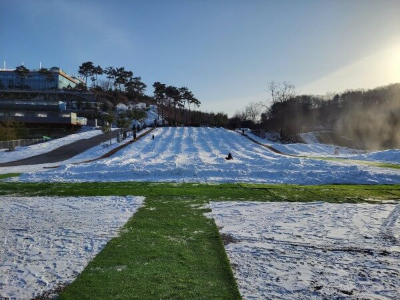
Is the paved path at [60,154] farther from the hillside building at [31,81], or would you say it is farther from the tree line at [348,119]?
the hillside building at [31,81]

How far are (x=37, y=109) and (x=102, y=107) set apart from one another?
1496 centimetres

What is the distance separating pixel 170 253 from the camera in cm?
534

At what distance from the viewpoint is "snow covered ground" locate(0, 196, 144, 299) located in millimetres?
4465

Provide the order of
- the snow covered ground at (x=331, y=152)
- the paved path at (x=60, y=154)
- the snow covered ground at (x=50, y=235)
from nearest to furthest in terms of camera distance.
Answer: the snow covered ground at (x=50, y=235), the snow covered ground at (x=331, y=152), the paved path at (x=60, y=154)

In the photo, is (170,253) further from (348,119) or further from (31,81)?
(31,81)

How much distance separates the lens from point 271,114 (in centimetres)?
6184

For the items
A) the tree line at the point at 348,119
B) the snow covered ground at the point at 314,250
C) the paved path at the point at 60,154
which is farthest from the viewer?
the tree line at the point at 348,119

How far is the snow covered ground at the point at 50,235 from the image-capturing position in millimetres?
4465

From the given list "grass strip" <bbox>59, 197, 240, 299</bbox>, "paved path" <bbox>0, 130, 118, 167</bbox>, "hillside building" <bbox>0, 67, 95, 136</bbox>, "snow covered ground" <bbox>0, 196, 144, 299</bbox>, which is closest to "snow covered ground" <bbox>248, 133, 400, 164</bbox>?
"grass strip" <bbox>59, 197, 240, 299</bbox>

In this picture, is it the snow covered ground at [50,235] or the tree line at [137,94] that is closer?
the snow covered ground at [50,235]

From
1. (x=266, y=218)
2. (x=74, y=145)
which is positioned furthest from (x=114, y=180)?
(x=74, y=145)

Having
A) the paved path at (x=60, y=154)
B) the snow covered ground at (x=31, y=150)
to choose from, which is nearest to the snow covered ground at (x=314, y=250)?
the paved path at (x=60, y=154)

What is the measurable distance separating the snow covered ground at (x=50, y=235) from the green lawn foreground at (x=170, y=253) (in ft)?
1.11

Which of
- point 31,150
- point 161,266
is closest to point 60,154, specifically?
point 31,150
